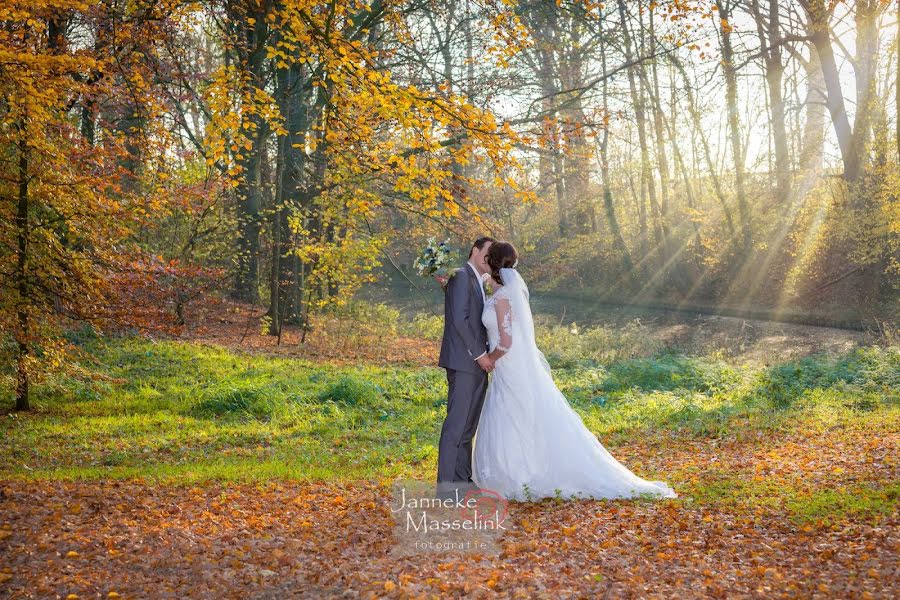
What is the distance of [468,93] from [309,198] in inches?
173

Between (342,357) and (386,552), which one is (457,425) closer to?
(386,552)

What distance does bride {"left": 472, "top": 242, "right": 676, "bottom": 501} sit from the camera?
21.1ft

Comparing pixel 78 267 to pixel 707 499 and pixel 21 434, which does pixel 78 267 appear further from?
pixel 707 499

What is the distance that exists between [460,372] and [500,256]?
1.04m

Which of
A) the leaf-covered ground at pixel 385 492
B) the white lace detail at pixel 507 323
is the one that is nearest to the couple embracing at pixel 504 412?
the white lace detail at pixel 507 323

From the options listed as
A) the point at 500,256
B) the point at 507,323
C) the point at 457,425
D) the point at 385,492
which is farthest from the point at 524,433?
the point at 500,256

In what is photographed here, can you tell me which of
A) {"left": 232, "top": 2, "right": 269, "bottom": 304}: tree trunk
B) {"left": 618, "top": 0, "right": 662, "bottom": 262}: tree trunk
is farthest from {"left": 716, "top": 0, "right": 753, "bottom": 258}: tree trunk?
{"left": 232, "top": 2, "right": 269, "bottom": 304}: tree trunk

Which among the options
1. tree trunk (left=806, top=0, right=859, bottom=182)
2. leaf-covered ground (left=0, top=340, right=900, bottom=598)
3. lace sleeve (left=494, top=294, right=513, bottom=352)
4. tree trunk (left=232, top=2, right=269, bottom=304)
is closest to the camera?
leaf-covered ground (left=0, top=340, right=900, bottom=598)

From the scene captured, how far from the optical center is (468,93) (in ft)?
57.2

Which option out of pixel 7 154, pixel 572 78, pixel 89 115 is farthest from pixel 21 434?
pixel 572 78

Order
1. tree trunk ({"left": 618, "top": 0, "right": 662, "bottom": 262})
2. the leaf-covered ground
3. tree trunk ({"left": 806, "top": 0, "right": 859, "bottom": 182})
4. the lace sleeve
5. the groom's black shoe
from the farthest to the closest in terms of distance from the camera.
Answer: tree trunk ({"left": 618, "top": 0, "right": 662, "bottom": 262}) → tree trunk ({"left": 806, "top": 0, "right": 859, "bottom": 182}) → the lace sleeve → the groom's black shoe → the leaf-covered ground

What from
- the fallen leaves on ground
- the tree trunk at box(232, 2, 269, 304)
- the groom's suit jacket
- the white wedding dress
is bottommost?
the fallen leaves on ground

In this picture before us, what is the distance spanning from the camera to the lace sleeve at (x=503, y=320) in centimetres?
640

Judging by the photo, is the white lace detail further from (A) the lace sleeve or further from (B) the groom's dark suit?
(B) the groom's dark suit
